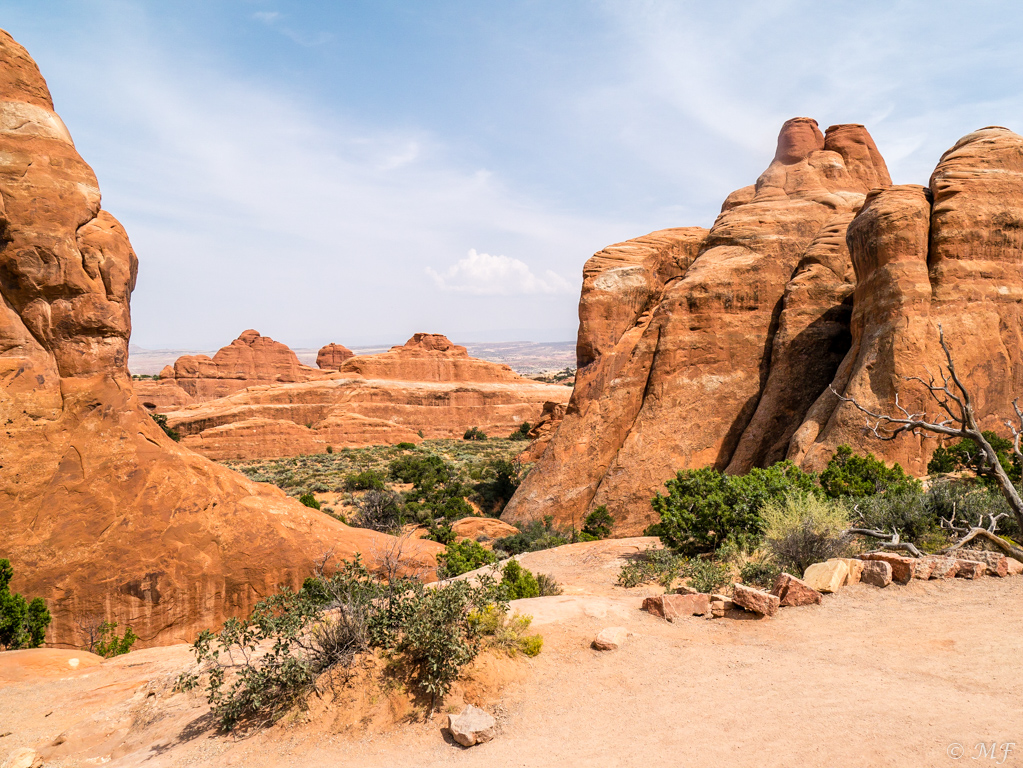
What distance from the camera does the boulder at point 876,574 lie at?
27.1 ft

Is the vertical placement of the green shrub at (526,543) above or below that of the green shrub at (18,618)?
below

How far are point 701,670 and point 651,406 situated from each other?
50.6ft

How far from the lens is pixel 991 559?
8.49 metres

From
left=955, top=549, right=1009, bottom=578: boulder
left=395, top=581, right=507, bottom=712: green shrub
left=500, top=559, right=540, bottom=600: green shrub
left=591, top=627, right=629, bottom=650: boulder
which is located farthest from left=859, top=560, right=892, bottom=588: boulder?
left=395, top=581, right=507, bottom=712: green shrub

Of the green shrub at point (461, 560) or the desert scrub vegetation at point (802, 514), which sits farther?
the green shrub at point (461, 560)

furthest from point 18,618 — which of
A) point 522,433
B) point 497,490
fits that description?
point 522,433

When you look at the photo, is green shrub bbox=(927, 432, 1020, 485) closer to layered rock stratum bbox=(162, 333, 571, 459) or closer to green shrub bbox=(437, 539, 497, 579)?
green shrub bbox=(437, 539, 497, 579)

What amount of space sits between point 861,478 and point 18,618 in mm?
16727

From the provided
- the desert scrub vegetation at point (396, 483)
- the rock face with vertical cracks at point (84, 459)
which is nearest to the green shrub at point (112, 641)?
the rock face with vertical cracks at point (84, 459)

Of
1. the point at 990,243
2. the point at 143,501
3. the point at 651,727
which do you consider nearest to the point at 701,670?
→ the point at 651,727

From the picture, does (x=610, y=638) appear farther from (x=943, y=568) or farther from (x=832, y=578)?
(x=943, y=568)

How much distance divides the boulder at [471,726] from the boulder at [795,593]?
4.60 meters

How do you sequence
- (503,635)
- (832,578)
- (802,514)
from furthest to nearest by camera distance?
(802,514)
(832,578)
(503,635)

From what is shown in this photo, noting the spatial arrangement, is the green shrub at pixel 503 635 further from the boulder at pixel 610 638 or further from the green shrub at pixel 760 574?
the green shrub at pixel 760 574
